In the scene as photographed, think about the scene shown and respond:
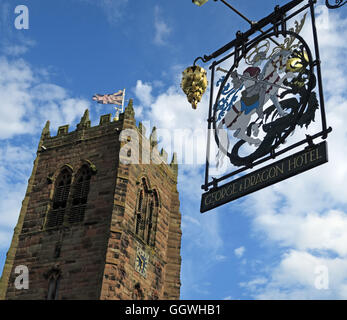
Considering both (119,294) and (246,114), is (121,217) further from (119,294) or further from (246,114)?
(246,114)

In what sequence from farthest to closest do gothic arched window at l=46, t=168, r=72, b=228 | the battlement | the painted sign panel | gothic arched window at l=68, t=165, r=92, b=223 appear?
1. the battlement
2. gothic arched window at l=46, t=168, r=72, b=228
3. gothic arched window at l=68, t=165, r=92, b=223
4. the painted sign panel

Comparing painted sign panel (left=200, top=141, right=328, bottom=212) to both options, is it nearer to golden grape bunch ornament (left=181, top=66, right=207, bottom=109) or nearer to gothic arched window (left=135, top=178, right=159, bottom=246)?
golden grape bunch ornament (left=181, top=66, right=207, bottom=109)

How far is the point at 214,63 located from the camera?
925 centimetres

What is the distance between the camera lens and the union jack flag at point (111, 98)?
39.7 metres

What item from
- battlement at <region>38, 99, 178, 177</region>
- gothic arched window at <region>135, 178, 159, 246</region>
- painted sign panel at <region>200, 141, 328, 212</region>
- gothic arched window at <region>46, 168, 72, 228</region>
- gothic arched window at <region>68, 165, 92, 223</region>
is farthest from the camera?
battlement at <region>38, 99, 178, 177</region>

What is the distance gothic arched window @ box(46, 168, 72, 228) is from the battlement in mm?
2166

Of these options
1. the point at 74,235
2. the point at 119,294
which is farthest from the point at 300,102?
the point at 74,235

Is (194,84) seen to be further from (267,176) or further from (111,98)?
(111,98)

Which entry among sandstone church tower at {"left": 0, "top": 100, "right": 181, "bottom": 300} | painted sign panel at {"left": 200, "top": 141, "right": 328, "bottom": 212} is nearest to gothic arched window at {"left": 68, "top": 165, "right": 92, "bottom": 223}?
sandstone church tower at {"left": 0, "top": 100, "right": 181, "bottom": 300}

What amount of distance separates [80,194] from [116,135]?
3984 millimetres

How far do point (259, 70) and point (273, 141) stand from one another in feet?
4.24

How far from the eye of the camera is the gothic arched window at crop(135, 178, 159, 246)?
3306 centimetres

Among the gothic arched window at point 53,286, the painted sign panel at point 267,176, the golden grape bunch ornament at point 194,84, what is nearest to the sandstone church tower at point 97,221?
the gothic arched window at point 53,286

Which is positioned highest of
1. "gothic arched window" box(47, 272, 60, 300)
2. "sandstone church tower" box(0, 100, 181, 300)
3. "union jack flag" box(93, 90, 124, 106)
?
"union jack flag" box(93, 90, 124, 106)
